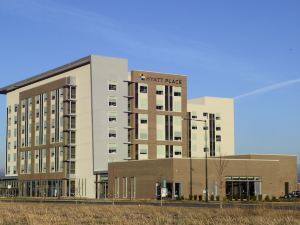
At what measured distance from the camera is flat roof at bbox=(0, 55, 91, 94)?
359ft

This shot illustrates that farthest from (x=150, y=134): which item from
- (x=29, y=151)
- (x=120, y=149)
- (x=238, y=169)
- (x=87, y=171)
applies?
(x=29, y=151)

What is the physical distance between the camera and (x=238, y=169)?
93.0 metres

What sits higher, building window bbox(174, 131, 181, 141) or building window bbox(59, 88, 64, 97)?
building window bbox(59, 88, 64, 97)

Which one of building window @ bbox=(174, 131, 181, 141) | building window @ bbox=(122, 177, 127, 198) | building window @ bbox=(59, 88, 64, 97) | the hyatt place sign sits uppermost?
the hyatt place sign

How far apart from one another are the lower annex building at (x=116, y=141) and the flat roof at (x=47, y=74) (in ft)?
0.78

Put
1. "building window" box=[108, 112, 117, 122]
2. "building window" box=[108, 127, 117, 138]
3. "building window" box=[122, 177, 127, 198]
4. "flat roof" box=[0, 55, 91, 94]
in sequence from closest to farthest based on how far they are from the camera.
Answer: "building window" box=[122, 177, 127, 198], "building window" box=[108, 127, 117, 138], "building window" box=[108, 112, 117, 122], "flat roof" box=[0, 55, 91, 94]

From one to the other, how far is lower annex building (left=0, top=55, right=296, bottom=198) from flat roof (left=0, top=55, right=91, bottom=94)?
0.78ft

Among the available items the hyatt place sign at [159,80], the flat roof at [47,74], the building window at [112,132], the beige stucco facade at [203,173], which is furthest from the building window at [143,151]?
the flat roof at [47,74]

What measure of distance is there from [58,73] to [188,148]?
3005cm

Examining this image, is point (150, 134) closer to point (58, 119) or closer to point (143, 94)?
point (143, 94)

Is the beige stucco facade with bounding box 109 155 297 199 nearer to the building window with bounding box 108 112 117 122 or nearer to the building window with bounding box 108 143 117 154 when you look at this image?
the building window with bounding box 108 143 117 154

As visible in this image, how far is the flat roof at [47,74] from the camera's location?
10936 cm

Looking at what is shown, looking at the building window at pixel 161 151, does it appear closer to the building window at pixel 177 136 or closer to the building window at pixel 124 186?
the building window at pixel 177 136

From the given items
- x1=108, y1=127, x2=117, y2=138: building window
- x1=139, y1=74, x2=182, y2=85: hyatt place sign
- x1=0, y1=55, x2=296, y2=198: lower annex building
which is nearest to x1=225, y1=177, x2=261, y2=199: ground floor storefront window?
x1=0, y1=55, x2=296, y2=198: lower annex building
